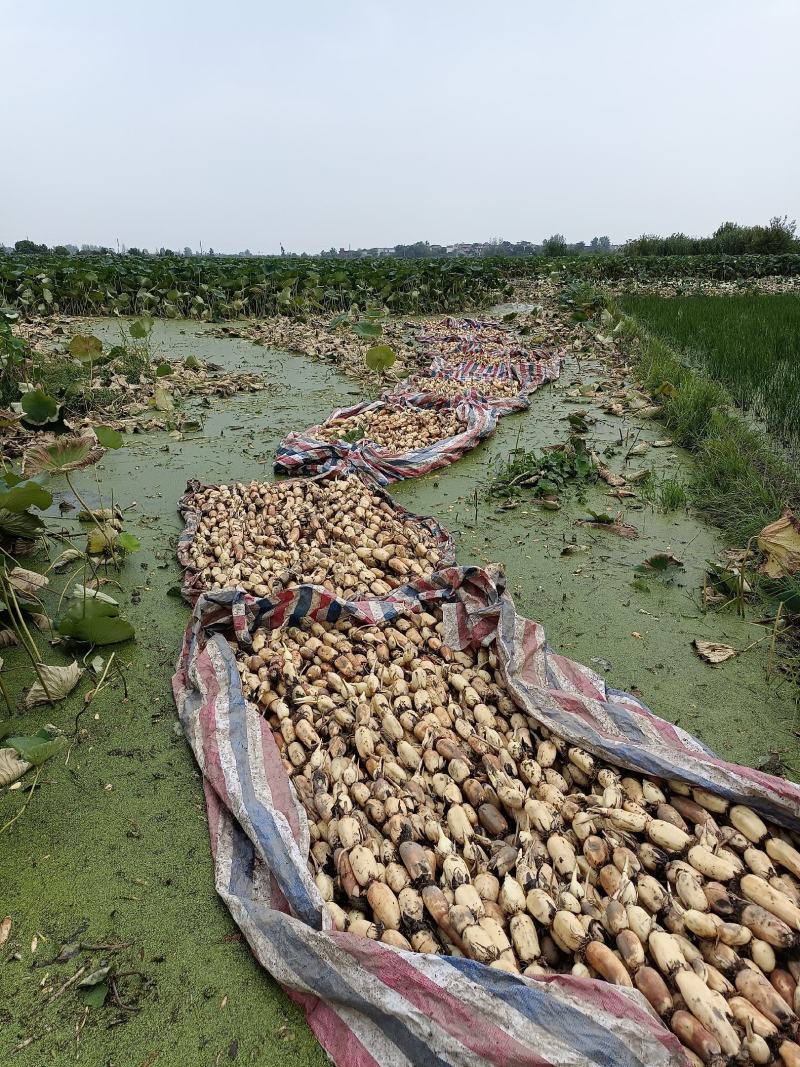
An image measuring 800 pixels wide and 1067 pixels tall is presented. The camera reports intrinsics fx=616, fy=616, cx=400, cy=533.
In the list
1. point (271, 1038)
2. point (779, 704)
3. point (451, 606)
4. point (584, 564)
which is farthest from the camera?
point (584, 564)

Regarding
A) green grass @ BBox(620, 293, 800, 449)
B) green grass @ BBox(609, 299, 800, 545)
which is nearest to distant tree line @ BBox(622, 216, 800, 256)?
green grass @ BBox(620, 293, 800, 449)

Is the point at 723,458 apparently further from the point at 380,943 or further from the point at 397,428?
the point at 380,943

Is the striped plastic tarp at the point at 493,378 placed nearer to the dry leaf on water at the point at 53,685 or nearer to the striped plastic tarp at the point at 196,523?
the striped plastic tarp at the point at 196,523

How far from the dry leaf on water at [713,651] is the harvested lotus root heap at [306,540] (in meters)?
1.12

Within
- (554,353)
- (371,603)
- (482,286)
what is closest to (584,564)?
(371,603)

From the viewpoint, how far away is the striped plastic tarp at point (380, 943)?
110 centimetres

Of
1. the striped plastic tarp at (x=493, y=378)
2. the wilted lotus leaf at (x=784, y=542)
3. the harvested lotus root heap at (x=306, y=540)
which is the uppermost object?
the striped plastic tarp at (x=493, y=378)

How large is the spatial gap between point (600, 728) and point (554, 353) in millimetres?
6537

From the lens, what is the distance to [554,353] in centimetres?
754

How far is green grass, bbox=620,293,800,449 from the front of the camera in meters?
4.42

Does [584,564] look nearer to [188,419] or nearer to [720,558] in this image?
[720,558]

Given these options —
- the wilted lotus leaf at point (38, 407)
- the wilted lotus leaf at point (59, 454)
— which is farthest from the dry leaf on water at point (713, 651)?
the wilted lotus leaf at point (38, 407)

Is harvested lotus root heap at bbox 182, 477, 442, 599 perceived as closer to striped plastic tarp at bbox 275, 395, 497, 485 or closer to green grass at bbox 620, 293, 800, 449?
striped plastic tarp at bbox 275, 395, 497, 485

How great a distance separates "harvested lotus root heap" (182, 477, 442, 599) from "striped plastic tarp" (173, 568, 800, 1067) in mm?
277
